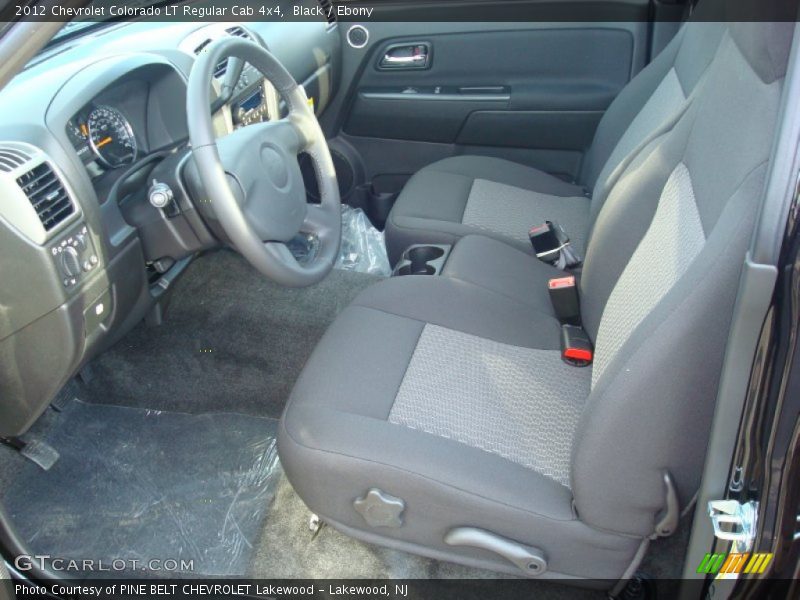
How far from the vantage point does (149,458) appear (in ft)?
5.68

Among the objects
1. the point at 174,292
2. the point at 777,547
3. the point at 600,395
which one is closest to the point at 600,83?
the point at 174,292

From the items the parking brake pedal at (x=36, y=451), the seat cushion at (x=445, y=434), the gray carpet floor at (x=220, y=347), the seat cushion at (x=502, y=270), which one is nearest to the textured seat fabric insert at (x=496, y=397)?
the seat cushion at (x=445, y=434)

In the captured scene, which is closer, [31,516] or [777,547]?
[777,547]

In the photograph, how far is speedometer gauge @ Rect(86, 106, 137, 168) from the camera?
4.59ft

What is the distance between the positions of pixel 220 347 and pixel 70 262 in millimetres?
719

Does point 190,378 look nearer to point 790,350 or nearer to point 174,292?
point 174,292

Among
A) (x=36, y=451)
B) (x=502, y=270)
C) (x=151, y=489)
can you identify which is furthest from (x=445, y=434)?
(x=36, y=451)

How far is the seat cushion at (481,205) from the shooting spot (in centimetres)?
183

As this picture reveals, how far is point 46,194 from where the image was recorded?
115 centimetres

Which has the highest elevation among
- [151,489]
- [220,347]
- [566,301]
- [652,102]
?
[652,102]

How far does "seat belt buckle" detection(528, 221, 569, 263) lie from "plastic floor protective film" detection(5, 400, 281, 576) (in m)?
0.75

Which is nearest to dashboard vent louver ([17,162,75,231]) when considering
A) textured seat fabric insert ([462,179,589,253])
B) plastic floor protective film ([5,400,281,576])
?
plastic floor protective film ([5,400,281,576])

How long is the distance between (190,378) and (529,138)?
125 cm

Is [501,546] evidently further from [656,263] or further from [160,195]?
[160,195]
